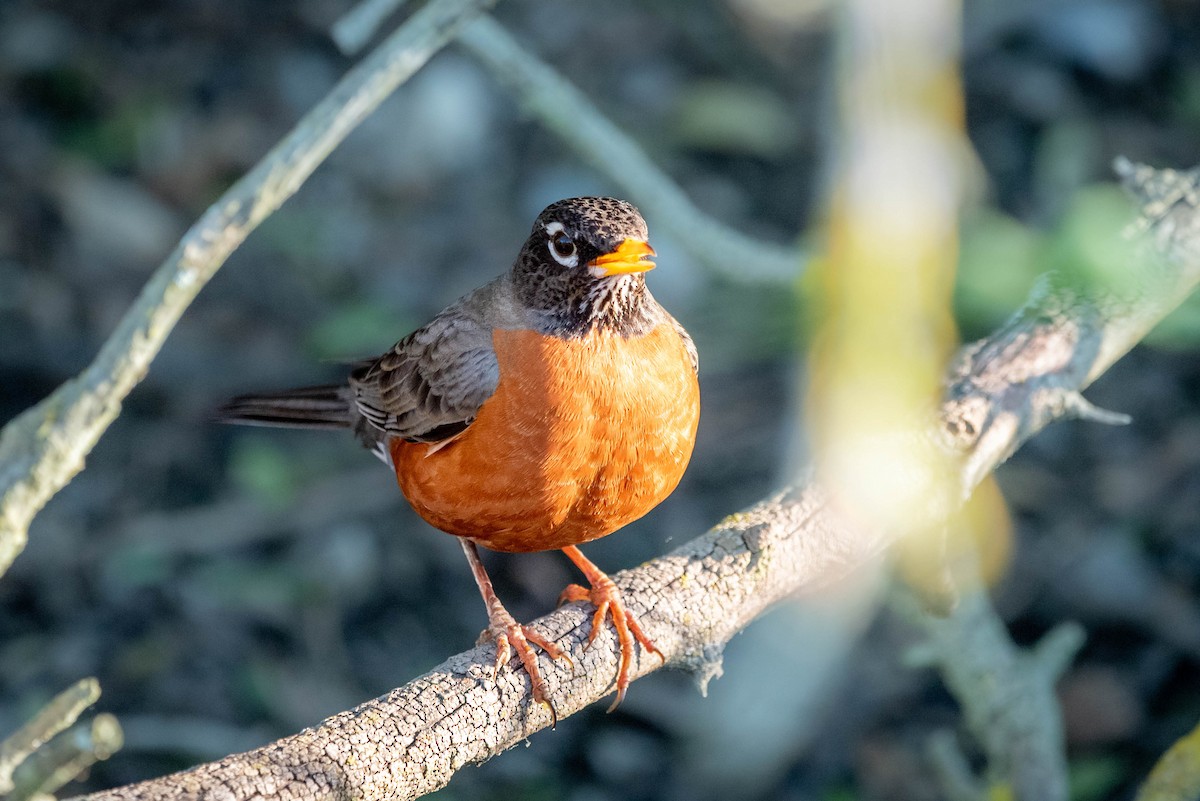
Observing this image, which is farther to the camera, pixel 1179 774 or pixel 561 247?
pixel 1179 774

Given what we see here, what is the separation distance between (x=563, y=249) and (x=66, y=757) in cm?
170

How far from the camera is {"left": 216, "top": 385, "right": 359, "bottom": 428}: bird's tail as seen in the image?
173 inches

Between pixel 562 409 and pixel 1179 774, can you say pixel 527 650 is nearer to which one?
pixel 562 409

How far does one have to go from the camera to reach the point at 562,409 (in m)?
3.30

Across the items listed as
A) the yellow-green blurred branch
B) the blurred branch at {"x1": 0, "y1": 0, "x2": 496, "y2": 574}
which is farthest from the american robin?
the yellow-green blurred branch

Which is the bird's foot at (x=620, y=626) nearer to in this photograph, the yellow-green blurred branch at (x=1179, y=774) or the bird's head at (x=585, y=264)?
the bird's head at (x=585, y=264)

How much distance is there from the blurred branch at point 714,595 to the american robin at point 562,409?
0.08 metres

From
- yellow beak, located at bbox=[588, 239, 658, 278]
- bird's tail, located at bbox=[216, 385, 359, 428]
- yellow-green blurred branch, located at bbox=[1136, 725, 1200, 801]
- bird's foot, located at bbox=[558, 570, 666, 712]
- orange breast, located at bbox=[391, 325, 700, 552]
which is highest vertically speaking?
bird's tail, located at bbox=[216, 385, 359, 428]

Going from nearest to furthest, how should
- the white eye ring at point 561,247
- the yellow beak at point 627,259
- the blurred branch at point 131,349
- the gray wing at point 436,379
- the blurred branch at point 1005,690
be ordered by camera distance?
the blurred branch at point 131,349 < the yellow beak at point 627,259 < the white eye ring at point 561,247 < the gray wing at point 436,379 < the blurred branch at point 1005,690

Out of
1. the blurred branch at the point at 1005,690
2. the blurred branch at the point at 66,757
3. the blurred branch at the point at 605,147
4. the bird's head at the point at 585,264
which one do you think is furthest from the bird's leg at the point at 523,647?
the blurred branch at the point at 605,147

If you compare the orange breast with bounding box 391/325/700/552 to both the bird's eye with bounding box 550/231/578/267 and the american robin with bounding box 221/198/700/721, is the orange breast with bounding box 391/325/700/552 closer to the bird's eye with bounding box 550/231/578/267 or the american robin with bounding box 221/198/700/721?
the american robin with bounding box 221/198/700/721

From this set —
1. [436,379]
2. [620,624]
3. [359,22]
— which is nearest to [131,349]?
[436,379]

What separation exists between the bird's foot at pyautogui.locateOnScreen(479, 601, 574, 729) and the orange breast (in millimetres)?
256

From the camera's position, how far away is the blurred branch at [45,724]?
2.36 meters
